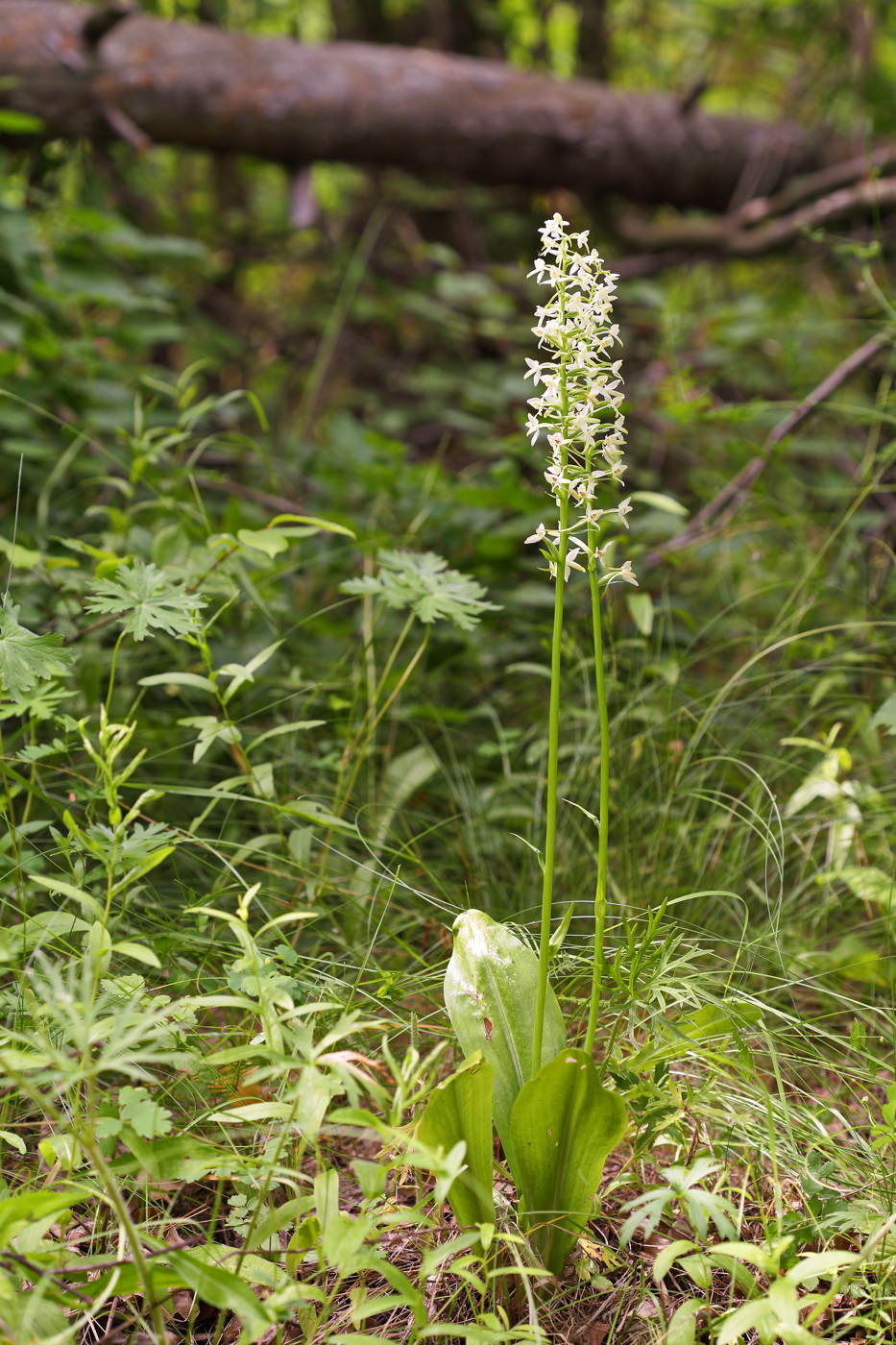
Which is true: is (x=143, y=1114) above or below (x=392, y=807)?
above

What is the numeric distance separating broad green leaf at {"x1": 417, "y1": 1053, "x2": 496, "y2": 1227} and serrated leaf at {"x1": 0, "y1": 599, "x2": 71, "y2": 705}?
70 centimetres

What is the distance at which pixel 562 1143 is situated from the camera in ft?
3.20

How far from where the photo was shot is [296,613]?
7.06ft

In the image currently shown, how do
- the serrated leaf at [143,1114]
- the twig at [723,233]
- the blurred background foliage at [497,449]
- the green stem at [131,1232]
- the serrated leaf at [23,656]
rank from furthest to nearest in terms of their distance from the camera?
the twig at [723,233], the blurred background foliage at [497,449], the serrated leaf at [23,656], the serrated leaf at [143,1114], the green stem at [131,1232]

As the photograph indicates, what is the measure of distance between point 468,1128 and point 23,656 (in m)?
0.77

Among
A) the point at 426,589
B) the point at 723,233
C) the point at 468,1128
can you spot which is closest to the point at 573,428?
the point at 426,589

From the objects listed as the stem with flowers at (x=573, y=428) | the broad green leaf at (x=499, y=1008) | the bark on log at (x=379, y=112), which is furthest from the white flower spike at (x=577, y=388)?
the bark on log at (x=379, y=112)

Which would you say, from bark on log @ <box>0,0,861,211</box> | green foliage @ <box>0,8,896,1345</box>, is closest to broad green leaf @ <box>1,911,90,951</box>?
green foliage @ <box>0,8,896,1345</box>

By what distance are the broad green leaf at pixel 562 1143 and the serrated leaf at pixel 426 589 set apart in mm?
681

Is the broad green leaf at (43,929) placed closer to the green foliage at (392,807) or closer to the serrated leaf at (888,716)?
the green foliage at (392,807)

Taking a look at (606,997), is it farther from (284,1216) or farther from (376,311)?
(376,311)

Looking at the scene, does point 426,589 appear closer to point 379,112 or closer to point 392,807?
point 392,807

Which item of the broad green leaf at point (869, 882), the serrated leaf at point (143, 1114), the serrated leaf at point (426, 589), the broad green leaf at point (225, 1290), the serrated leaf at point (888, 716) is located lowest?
the broad green leaf at point (869, 882)

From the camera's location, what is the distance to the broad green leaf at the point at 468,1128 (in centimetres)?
94
